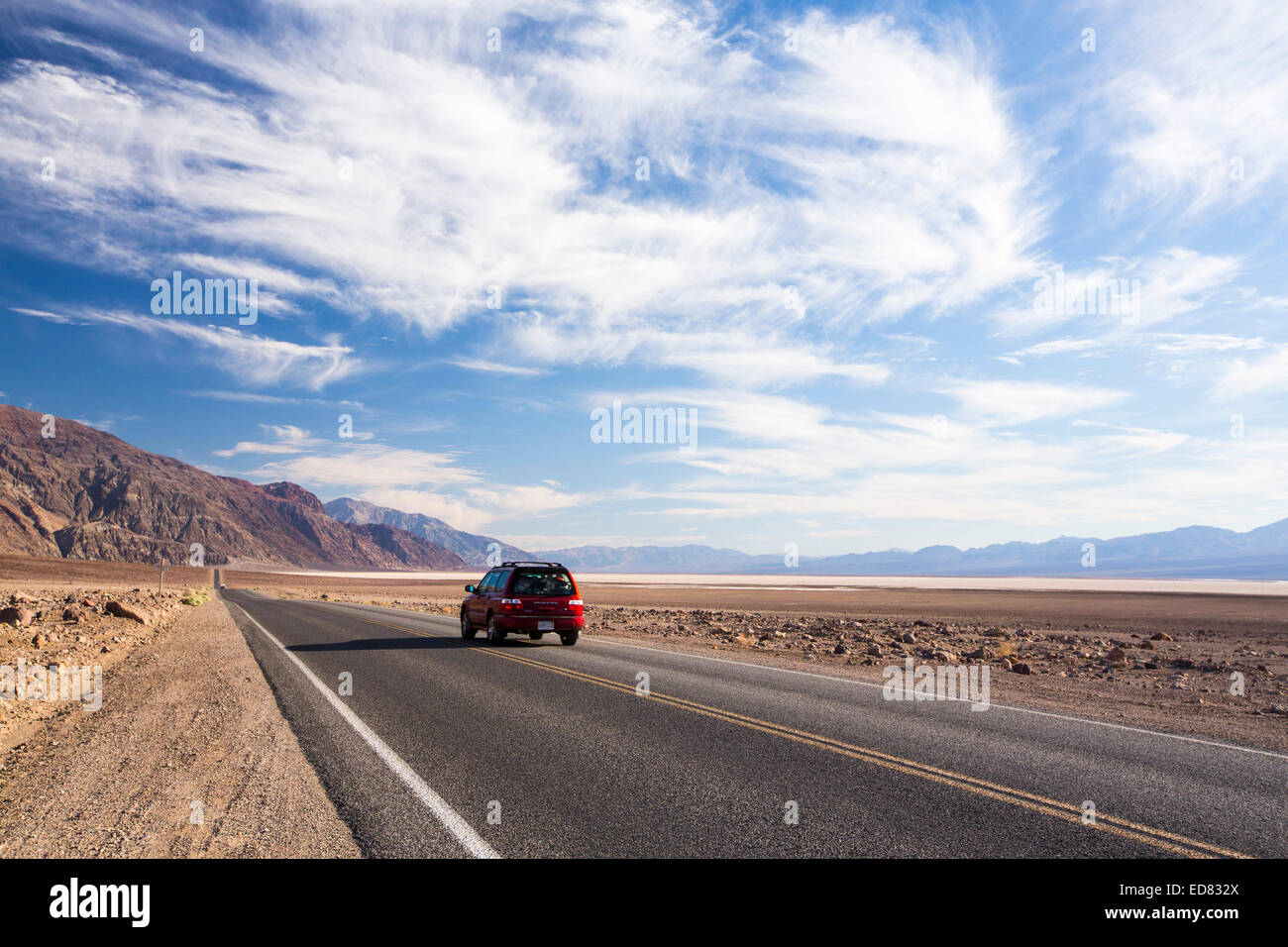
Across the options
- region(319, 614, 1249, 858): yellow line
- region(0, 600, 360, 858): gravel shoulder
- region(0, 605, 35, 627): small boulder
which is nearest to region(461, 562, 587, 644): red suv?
region(0, 600, 360, 858): gravel shoulder

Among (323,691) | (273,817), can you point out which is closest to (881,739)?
(273,817)

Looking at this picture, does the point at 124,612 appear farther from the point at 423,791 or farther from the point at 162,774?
the point at 423,791

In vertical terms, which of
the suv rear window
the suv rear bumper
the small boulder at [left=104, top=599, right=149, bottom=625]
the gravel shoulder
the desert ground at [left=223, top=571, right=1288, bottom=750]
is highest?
the suv rear window

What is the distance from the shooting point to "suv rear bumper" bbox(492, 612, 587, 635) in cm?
1833

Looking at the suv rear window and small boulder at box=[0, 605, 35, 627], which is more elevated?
the suv rear window

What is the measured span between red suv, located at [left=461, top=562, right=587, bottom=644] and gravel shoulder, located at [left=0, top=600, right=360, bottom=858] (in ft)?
24.4

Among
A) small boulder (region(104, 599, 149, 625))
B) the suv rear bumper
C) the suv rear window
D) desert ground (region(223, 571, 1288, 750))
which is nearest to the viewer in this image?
desert ground (region(223, 571, 1288, 750))

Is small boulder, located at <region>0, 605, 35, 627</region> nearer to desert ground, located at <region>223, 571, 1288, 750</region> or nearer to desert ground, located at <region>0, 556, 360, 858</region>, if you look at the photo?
desert ground, located at <region>0, 556, 360, 858</region>

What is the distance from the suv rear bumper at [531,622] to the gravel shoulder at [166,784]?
734cm

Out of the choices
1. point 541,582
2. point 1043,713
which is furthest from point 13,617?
point 1043,713

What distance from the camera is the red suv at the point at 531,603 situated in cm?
1839

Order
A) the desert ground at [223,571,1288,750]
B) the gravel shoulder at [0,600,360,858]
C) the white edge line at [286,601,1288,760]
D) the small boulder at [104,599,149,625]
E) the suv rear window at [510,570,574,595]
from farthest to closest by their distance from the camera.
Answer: the small boulder at [104,599,149,625]
the suv rear window at [510,570,574,595]
the desert ground at [223,571,1288,750]
the white edge line at [286,601,1288,760]
the gravel shoulder at [0,600,360,858]

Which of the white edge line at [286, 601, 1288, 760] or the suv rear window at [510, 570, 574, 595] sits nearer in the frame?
the white edge line at [286, 601, 1288, 760]

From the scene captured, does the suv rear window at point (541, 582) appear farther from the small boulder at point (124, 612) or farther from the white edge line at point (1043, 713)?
the small boulder at point (124, 612)
